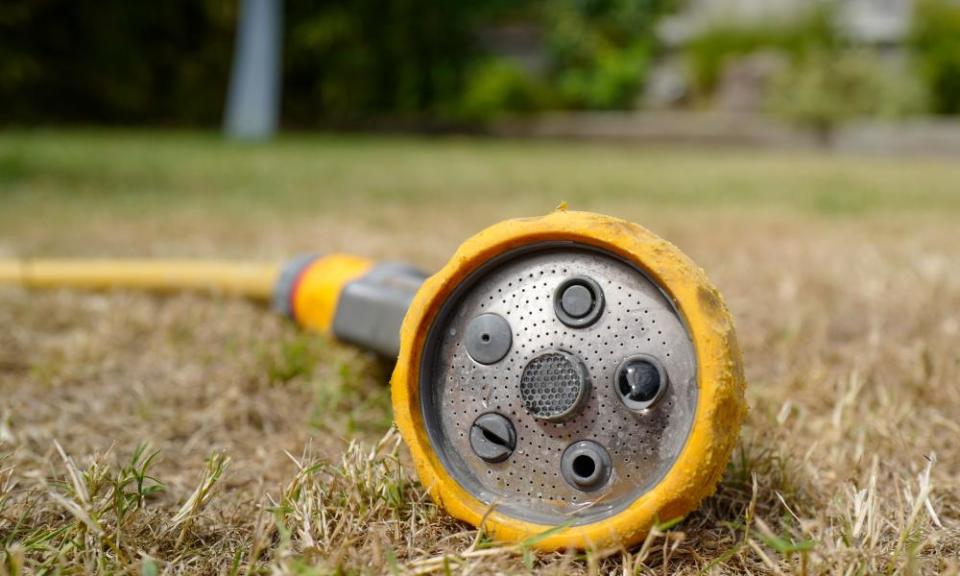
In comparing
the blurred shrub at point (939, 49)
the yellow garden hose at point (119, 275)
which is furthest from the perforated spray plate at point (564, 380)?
the blurred shrub at point (939, 49)

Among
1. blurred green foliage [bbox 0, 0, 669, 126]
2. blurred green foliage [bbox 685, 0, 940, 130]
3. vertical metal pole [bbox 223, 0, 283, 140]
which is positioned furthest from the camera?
blurred green foliage [bbox 0, 0, 669, 126]

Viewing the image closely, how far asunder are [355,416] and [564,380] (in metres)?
0.59

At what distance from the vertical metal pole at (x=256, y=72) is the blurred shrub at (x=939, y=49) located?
8599 mm

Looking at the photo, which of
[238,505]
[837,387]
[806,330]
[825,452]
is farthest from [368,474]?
[806,330]

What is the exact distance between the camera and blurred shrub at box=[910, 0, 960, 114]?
11.7 meters

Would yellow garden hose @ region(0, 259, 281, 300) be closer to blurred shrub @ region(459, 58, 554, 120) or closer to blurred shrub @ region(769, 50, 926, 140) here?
blurred shrub @ region(769, 50, 926, 140)

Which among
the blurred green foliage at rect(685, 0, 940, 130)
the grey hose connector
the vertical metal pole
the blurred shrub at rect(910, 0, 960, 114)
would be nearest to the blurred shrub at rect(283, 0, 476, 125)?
the vertical metal pole

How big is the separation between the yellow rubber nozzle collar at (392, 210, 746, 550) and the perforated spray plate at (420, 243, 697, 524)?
2 centimetres

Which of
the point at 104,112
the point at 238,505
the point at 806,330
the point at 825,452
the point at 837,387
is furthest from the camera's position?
the point at 104,112

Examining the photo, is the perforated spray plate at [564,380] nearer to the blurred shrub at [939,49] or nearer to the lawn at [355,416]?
the lawn at [355,416]

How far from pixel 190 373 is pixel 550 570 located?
1061 mm

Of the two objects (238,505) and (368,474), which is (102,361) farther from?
(368,474)

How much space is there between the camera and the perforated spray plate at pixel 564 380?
1.01 m

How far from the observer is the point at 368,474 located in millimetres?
1116
